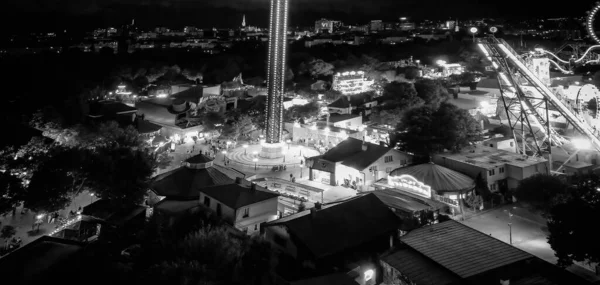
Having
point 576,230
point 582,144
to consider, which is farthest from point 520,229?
point 582,144

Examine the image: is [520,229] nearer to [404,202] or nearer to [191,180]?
[404,202]

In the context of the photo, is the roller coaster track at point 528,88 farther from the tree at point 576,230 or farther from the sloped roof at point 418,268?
the sloped roof at point 418,268

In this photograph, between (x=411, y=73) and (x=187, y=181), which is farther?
(x=411, y=73)

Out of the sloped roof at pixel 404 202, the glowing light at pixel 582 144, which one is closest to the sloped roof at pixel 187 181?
the sloped roof at pixel 404 202

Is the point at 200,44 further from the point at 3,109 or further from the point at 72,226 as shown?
the point at 72,226

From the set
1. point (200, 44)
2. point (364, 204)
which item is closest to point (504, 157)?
point (364, 204)

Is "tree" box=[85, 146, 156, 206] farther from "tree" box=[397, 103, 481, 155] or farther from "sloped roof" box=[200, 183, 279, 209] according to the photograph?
"tree" box=[397, 103, 481, 155]
